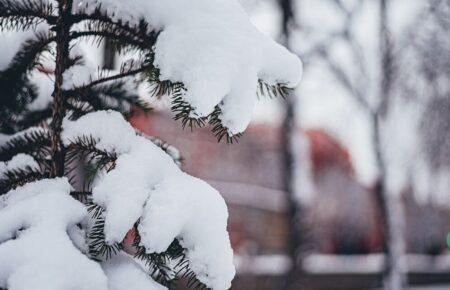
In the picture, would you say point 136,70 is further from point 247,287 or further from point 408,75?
point 247,287

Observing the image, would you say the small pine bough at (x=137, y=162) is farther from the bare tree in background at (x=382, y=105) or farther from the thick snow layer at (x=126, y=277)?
the bare tree in background at (x=382, y=105)

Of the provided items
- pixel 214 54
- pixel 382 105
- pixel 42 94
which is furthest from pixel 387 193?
pixel 214 54

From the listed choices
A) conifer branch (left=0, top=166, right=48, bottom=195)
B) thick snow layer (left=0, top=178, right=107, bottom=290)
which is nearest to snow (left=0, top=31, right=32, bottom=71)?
conifer branch (left=0, top=166, right=48, bottom=195)

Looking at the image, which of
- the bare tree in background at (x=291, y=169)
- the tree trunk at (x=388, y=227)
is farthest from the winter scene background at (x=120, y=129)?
the tree trunk at (x=388, y=227)

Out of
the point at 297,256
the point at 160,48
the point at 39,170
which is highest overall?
the point at 297,256

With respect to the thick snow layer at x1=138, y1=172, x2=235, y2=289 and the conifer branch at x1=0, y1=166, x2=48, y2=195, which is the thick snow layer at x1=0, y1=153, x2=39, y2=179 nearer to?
the conifer branch at x1=0, y1=166, x2=48, y2=195

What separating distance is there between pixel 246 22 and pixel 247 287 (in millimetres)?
10141

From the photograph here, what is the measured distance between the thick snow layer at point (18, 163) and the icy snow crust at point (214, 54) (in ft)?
1.75

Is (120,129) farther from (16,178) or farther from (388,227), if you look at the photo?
(388,227)

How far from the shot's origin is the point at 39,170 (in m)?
1.68

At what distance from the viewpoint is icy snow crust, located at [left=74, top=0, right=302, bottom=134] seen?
1.30 meters

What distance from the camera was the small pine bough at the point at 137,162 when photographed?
121 centimetres

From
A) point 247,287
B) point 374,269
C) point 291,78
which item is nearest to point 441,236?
point 374,269

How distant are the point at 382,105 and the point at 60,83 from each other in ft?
22.4
